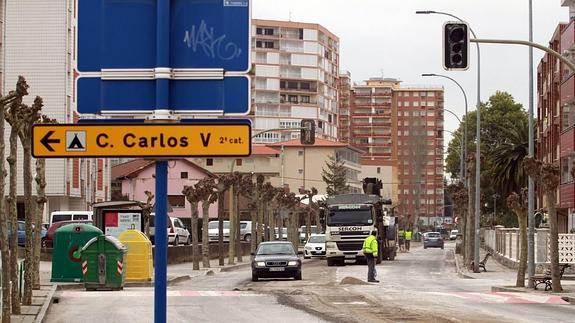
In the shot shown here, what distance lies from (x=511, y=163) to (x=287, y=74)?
325 feet

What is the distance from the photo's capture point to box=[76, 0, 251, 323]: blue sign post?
841 centimetres

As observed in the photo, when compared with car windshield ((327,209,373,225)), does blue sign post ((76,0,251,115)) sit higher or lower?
higher

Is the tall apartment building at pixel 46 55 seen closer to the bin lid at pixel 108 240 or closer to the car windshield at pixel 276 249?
the car windshield at pixel 276 249

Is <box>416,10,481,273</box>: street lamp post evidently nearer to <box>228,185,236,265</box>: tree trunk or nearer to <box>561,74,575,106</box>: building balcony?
<box>561,74,575,106</box>: building balcony

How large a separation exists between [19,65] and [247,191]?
58.3 ft

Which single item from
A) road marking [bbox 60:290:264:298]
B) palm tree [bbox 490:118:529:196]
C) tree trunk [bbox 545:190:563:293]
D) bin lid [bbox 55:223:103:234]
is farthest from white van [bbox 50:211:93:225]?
palm tree [bbox 490:118:529:196]

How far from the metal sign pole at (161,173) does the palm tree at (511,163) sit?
77.8 m

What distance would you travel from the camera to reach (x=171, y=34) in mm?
8508

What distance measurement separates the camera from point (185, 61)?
27.9 ft

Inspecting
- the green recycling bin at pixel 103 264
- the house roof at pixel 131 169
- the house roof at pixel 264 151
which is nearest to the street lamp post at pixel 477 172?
the green recycling bin at pixel 103 264

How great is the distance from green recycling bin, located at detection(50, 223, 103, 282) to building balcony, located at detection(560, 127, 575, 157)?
3364 centimetres

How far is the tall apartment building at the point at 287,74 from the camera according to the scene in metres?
179

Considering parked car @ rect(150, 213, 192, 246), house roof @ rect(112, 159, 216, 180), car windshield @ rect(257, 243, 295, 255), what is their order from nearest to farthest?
car windshield @ rect(257, 243, 295, 255)
parked car @ rect(150, 213, 192, 246)
house roof @ rect(112, 159, 216, 180)

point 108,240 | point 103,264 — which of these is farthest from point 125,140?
point 108,240
